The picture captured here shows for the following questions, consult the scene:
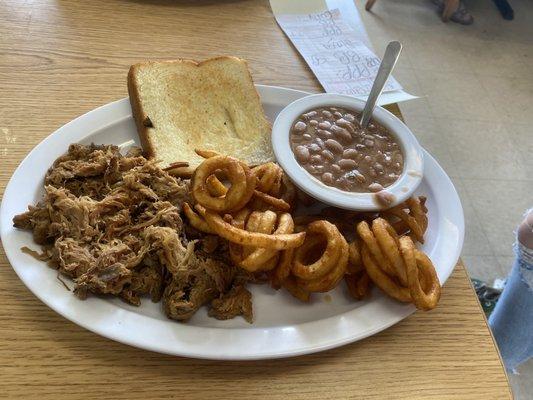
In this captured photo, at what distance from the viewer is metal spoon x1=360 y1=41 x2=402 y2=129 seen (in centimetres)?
143

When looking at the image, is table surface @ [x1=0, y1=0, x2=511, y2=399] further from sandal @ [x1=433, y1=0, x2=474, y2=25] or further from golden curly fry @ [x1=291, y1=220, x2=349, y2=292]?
sandal @ [x1=433, y1=0, x2=474, y2=25]

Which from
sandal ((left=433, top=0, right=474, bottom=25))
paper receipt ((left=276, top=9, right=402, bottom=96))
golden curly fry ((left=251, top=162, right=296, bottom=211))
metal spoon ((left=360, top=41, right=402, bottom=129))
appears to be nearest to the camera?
golden curly fry ((left=251, top=162, right=296, bottom=211))

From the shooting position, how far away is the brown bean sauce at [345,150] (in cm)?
132

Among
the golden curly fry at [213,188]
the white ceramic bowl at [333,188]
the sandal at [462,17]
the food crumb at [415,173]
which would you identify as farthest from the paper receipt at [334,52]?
the sandal at [462,17]

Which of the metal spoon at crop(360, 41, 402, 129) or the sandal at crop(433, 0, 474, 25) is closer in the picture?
the metal spoon at crop(360, 41, 402, 129)

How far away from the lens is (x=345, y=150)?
4.54 feet

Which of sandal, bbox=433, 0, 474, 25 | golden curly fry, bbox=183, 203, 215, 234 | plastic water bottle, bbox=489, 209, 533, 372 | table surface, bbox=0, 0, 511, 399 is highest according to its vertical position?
golden curly fry, bbox=183, 203, 215, 234

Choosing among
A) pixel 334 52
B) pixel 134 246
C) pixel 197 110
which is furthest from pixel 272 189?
pixel 334 52

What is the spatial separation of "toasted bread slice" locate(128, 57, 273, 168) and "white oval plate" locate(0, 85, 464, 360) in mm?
230

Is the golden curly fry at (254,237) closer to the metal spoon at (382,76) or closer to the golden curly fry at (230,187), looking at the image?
the golden curly fry at (230,187)

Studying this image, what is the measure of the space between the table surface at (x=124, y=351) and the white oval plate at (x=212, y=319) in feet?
0.16

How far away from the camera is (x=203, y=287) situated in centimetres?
108

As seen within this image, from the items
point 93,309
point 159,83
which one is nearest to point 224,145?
point 159,83

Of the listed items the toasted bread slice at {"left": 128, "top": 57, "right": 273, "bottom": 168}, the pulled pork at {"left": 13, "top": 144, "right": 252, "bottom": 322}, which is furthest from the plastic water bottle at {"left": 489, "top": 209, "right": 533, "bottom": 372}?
the pulled pork at {"left": 13, "top": 144, "right": 252, "bottom": 322}
